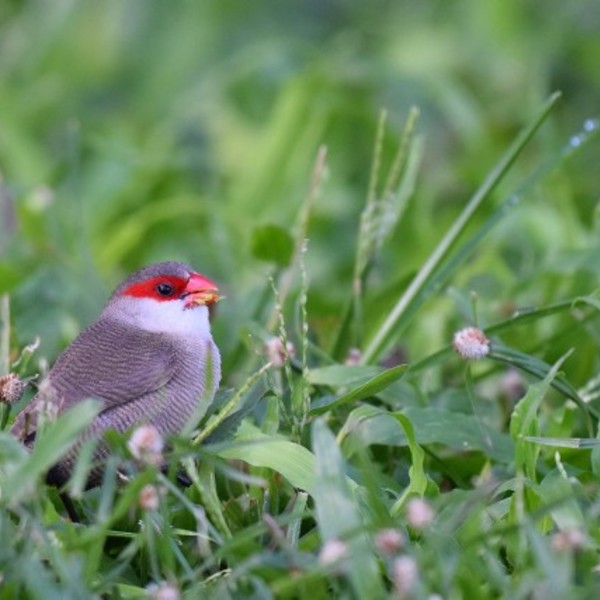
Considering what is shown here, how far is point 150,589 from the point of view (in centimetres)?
246

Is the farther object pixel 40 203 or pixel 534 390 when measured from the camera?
pixel 40 203

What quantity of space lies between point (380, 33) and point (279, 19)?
0.86 metres

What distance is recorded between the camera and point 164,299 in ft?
10.2

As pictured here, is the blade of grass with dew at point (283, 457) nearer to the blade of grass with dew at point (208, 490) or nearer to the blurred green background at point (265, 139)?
the blade of grass with dew at point (208, 490)

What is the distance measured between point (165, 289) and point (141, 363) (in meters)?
0.26

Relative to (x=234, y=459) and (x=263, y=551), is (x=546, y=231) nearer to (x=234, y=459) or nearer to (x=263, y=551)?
(x=234, y=459)

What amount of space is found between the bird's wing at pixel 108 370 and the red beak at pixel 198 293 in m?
0.12

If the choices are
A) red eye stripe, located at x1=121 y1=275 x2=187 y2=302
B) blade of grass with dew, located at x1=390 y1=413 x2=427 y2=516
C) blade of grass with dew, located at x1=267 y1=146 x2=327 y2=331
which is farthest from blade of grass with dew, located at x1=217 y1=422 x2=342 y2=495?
blade of grass with dew, located at x1=267 y1=146 x2=327 y2=331

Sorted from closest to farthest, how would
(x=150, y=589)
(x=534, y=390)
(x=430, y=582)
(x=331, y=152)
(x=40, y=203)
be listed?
(x=430, y=582), (x=150, y=589), (x=534, y=390), (x=40, y=203), (x=331, y=152)

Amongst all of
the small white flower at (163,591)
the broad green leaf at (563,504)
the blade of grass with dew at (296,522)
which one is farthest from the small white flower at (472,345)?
the small white flower at (163,591)

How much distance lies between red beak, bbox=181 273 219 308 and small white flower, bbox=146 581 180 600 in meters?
0.77

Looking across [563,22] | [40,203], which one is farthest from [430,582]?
[563,22]

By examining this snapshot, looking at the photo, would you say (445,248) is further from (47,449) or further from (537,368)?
(47,449)

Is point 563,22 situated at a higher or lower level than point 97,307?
higher
